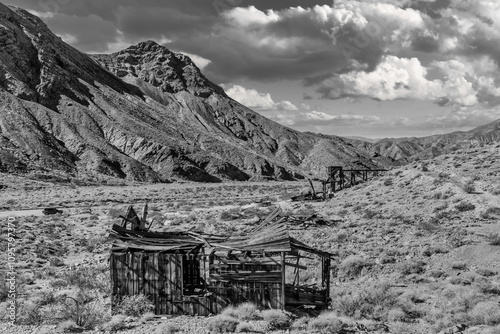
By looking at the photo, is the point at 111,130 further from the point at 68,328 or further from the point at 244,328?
the point at 244,328

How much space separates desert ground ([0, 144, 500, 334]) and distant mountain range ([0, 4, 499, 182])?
1048 inches

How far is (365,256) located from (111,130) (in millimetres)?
77366

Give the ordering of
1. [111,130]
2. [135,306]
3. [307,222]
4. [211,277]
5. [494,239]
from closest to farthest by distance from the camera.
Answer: [135,306], [211,277], [494,239], [307,222], [111,130]

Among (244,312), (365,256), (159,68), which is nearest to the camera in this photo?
(244,312)

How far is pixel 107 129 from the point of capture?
89.3 meters

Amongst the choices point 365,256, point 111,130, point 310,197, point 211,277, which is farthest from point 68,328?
point 111,130

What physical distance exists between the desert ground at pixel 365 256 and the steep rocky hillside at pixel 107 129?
115 ft

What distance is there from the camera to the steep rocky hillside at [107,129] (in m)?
76.3

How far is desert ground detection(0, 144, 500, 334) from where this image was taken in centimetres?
1261

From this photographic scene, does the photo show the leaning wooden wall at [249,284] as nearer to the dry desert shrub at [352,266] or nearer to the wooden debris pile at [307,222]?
the dry desert shrub at [352,266]

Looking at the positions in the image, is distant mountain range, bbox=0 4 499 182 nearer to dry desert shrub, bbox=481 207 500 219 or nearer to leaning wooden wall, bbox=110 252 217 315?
dry desert shrub, bbox=481 207 500 219

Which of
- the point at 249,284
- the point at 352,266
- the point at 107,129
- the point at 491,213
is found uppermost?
the point at 107,129

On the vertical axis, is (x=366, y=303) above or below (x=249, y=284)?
below

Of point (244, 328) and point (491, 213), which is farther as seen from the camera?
point (491, 213)
